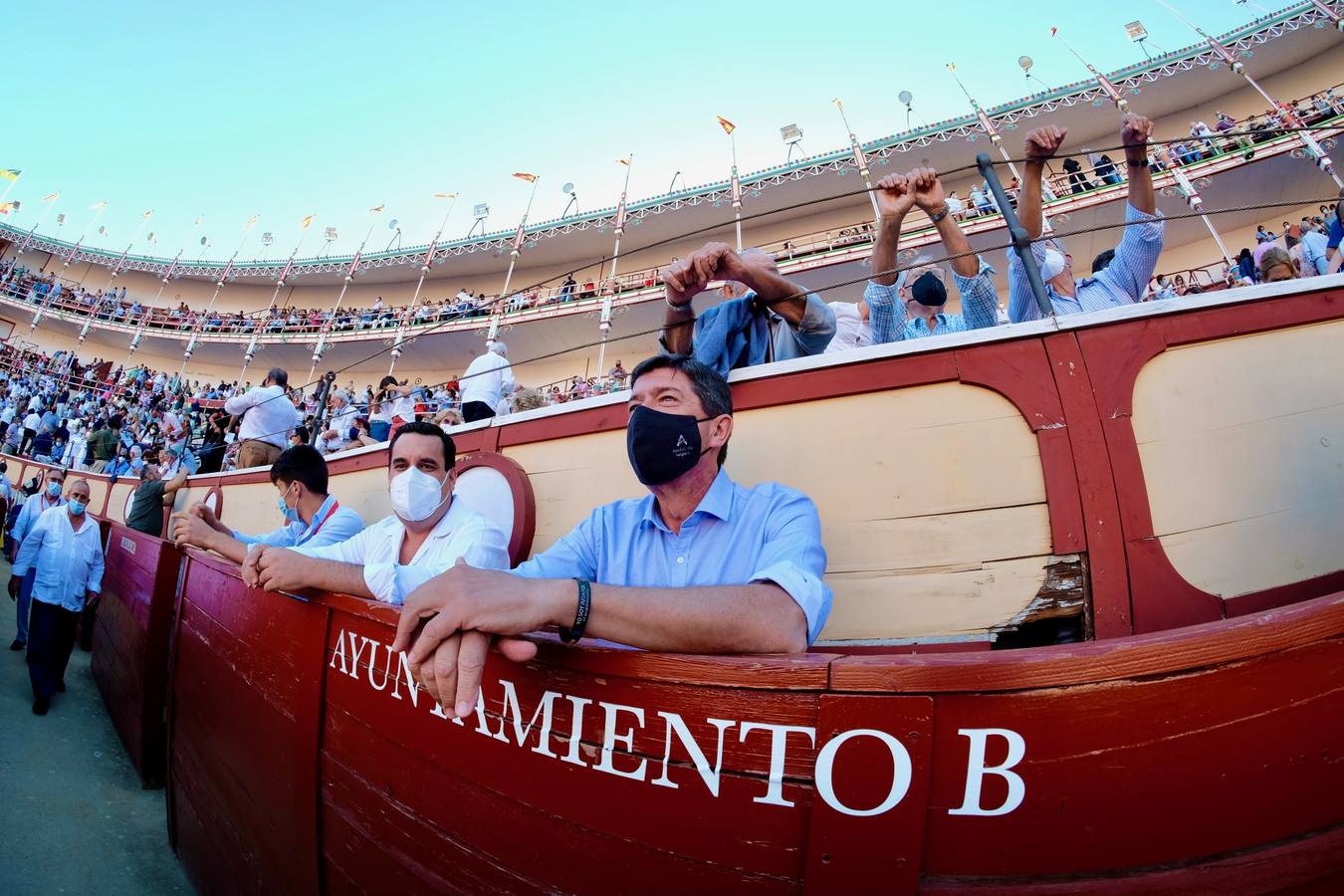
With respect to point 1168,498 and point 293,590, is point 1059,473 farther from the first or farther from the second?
point 293,590

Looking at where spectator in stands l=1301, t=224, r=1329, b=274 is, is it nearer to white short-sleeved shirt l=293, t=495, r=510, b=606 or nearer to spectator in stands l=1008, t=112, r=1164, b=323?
spectator in stands l=1008, t=112, r=1164, b=323

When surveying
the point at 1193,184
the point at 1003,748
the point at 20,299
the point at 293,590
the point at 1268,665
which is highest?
the point at 1193,184

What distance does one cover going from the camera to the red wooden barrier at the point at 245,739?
2045mm

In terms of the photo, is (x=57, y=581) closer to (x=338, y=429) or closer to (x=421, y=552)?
(x=338, y=429)

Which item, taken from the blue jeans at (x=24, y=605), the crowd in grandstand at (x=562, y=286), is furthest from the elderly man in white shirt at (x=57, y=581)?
the crowd in grandstand at (x=562, y=286)

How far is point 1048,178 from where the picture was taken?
1454 centimetres

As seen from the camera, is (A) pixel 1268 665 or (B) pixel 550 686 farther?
(B) pixel 550 686

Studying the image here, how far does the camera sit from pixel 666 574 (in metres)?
1.71

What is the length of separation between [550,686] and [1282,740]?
124cm

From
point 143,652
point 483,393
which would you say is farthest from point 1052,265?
point 143,652

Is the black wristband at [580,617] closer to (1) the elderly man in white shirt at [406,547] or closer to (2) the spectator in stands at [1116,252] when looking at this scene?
(1) the elderly man in white shirt at [406,547]

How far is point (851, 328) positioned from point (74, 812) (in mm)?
Result: 5528

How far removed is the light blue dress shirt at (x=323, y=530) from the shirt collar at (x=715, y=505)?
232 centimetres

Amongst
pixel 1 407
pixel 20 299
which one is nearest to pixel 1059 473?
pixel 1 407
